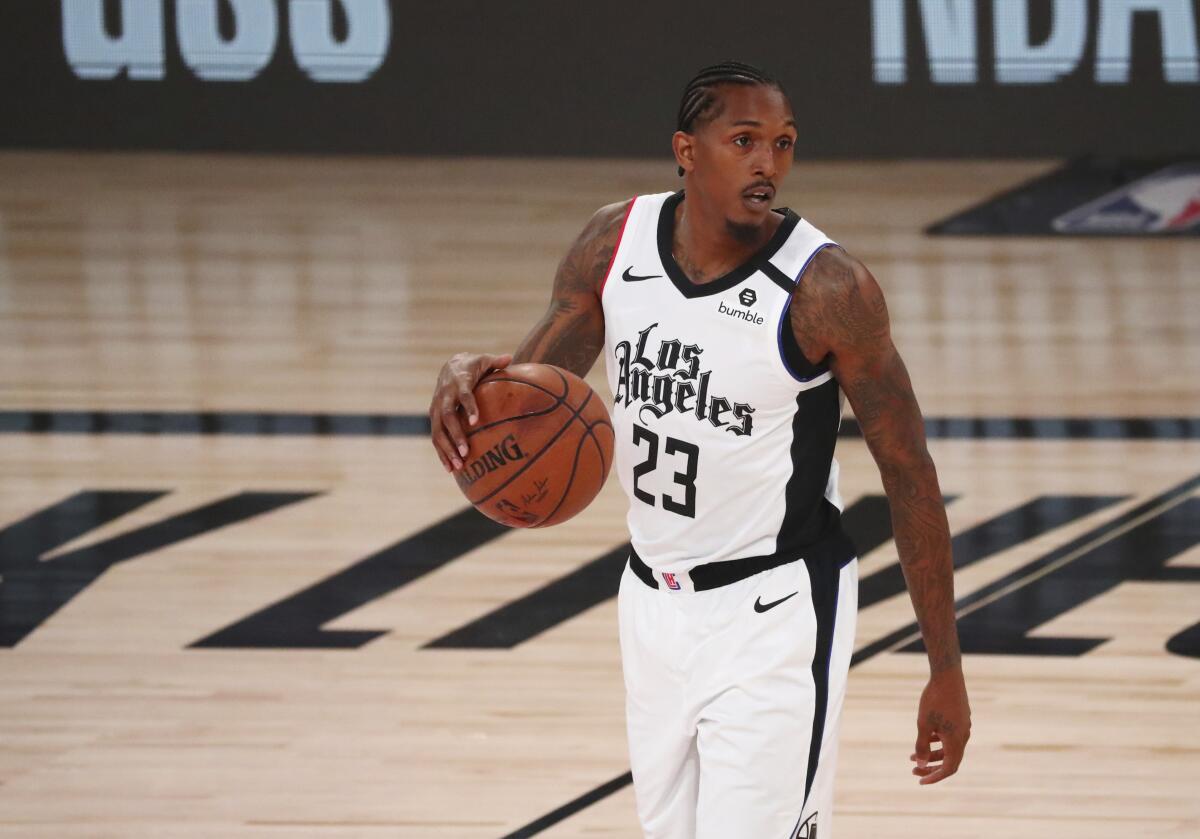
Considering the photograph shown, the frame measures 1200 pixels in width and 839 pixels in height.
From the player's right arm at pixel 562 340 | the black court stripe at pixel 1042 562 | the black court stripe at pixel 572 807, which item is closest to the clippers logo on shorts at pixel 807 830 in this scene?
the player's right arm at pixel 562 340

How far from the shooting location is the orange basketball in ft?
8.39

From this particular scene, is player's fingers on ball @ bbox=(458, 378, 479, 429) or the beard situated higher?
the beard

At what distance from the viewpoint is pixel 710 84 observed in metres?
2.46

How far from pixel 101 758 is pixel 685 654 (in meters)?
1.95

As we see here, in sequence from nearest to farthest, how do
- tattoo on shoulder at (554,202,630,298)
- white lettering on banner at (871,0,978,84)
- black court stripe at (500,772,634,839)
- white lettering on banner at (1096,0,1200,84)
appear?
tattoo on shoulder at (554,202,630,298)
black court stripe at (500,772,634,839)
white lettering on banner at (1096,0,1200,84)
white lettering on banner at (871,0,978,84)

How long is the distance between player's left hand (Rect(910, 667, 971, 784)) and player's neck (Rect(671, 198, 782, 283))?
0.65 meters

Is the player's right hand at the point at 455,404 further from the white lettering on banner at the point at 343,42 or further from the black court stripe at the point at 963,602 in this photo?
the white lettering on banner at the point at 343,42

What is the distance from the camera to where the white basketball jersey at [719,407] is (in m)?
2.47

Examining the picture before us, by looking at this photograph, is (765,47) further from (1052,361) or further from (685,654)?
(685,654)

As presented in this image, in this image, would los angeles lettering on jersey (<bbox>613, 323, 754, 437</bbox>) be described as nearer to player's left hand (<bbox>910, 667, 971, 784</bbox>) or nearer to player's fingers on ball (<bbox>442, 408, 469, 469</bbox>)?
player's fingers on ball (<bbox>442, 408, 469, 469</bbox>)

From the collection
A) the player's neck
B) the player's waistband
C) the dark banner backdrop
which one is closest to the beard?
the player's neck

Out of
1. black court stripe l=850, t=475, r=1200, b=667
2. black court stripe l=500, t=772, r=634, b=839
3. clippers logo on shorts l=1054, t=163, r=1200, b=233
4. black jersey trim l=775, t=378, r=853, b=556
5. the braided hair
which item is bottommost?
black court stripe l=850, t=475, r=1200, b=667

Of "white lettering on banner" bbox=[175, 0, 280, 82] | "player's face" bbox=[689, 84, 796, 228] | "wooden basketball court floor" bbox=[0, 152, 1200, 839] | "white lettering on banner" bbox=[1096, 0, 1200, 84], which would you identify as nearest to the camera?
"player's face" bbox=[689, 84, 796, 228]

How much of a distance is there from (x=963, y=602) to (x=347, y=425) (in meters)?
2.55
